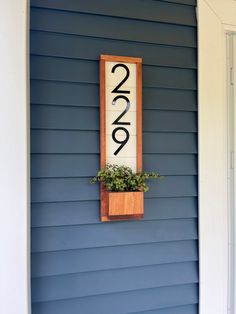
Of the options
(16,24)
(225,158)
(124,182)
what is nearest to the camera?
(16,24)

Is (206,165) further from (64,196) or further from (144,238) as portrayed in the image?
(64,196)

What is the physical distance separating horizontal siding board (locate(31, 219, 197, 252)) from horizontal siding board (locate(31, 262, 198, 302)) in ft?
0.46

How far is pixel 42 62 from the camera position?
4.49ft

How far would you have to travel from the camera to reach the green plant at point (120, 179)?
135cm

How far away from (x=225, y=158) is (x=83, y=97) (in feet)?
2.82

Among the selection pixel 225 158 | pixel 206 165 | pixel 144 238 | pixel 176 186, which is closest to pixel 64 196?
pixel 144 238

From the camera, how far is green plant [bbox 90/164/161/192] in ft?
4.42

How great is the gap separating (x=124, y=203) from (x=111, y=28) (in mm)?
869

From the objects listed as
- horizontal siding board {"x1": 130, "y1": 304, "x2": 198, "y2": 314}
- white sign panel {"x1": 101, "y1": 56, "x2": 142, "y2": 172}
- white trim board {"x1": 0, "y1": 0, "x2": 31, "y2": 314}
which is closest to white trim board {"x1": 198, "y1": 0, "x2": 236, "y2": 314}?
horizontal siding board {"x1": 130, "y1": 304, "x2": 198, "y2": 314}

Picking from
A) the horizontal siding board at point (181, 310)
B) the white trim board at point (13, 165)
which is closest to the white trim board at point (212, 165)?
the horizontal siding board at point (181, 310)

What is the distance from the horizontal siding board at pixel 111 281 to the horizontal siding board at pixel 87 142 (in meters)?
0.60

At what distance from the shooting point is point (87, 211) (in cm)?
142

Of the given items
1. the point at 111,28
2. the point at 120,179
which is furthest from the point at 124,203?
the point at 111,28

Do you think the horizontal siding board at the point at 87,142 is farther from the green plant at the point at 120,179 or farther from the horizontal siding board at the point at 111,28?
the horizontal siding board at the point at 111,28
